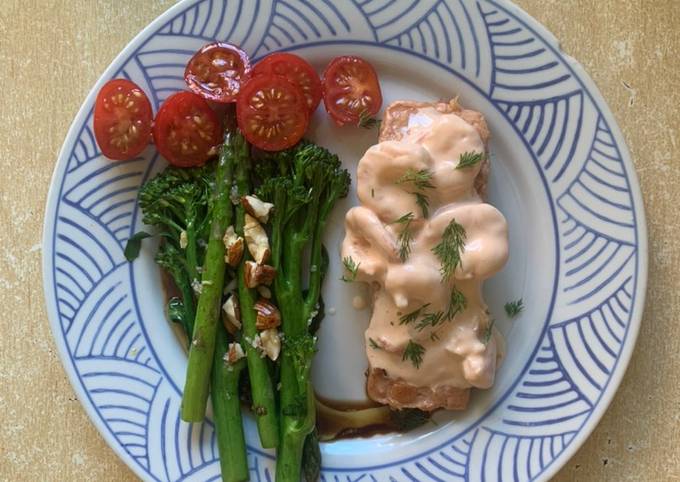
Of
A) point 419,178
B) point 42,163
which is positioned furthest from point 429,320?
point 42,163

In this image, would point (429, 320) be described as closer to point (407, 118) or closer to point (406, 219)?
point (406, 219)

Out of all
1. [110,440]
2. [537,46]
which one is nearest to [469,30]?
[537,46]

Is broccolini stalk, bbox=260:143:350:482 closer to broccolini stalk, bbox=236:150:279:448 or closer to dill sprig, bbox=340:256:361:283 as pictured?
broccolini stalk, bbox=236:150:279:448

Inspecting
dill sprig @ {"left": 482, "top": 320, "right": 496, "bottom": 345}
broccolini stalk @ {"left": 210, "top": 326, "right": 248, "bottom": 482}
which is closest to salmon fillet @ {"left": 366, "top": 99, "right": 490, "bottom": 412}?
dill sprig @ {"left": 482, "top": 320, "right": 496, "bottom": 345}

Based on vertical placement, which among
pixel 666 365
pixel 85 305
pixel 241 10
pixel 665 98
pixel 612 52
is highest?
pixel 241 10

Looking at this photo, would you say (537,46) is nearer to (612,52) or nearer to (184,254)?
(612,52)
